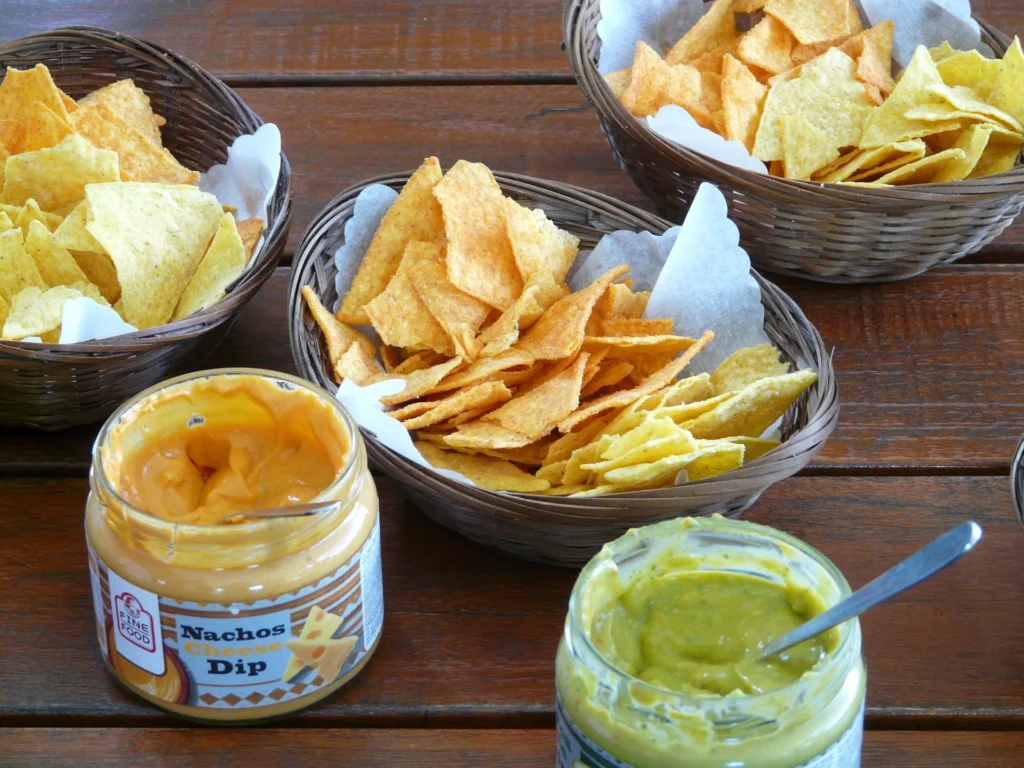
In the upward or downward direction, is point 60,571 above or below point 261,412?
below

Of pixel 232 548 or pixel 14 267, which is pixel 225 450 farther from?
pixel 14 267

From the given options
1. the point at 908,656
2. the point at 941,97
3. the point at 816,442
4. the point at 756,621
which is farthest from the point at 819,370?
the point at 941,97

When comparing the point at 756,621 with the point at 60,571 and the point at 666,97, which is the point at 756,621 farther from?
the point at 666,97

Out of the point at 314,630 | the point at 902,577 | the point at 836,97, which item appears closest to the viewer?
the point at 902,577

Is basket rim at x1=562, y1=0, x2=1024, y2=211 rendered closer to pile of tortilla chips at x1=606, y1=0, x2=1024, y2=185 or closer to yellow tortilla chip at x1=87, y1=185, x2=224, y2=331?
pile of tortilla chips at x1=606, y1=0, x2=1024, y2=185

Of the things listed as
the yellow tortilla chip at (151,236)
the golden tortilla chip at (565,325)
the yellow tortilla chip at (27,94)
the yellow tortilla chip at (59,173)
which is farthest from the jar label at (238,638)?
the yellow tortilla chip at (27,94)

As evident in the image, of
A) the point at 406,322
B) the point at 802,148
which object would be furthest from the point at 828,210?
the point at 406,322

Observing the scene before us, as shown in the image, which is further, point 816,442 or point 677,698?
point 816,442
